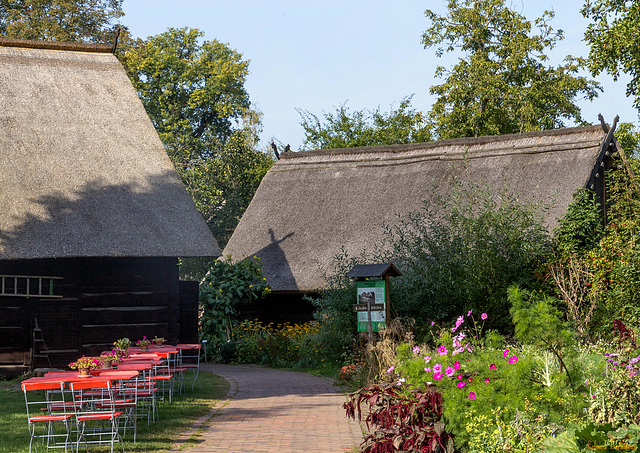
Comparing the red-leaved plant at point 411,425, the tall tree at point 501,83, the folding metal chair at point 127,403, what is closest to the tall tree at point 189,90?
the tall tree at point 501,83

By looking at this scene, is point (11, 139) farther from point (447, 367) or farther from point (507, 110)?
point (507, 110)

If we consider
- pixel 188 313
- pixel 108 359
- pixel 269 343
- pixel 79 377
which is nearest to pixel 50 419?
pixel 79 377

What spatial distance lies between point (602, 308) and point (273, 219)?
10.4m

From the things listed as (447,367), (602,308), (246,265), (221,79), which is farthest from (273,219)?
(221,79)

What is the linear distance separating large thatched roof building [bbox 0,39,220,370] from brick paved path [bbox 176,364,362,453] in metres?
2.93

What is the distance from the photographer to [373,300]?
526 inches

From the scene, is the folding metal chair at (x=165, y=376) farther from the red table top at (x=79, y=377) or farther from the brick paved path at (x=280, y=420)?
the red table top at (x=79, y=377)

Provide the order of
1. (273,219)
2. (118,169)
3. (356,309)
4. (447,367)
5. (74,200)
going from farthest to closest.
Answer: (273,219) < (118,169) < (74,200) < (356,309) < (447,367)

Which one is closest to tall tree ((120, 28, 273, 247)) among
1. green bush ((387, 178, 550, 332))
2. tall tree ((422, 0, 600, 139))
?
tall tree ((422, 0, 600, 139))

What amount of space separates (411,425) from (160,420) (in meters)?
3.89

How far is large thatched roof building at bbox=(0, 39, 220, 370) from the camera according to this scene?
13664mm

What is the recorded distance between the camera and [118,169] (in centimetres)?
1512

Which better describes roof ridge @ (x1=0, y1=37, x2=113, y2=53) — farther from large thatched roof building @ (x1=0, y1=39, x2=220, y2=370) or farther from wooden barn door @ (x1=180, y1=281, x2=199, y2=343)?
wooden barn door @ (x1=180, y1=281, x2=199, y2=343)

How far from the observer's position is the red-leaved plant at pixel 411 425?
666 centimetres
